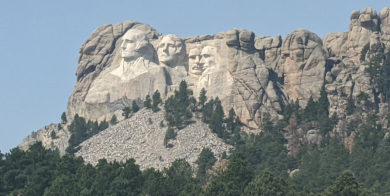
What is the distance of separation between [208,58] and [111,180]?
3607 cm

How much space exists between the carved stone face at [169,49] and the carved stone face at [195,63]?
1.34 m

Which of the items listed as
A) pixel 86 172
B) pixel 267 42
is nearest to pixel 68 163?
pixel 86 172

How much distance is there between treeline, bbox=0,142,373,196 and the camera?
104 metres

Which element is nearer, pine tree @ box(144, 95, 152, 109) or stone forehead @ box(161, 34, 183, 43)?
pine tree @ box(144, 95, 152, 109)

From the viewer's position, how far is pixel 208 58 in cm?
14612

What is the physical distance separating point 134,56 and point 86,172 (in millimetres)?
33477

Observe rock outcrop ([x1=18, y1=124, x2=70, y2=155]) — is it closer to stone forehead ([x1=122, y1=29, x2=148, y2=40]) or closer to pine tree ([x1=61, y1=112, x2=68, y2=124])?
pine tree ([x1=61, y1=112, x2=68, y2=124])

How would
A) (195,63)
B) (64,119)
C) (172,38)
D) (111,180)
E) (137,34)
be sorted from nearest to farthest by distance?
(111,180) < (195,63) < (137,34) < (172,38) < (64,119)

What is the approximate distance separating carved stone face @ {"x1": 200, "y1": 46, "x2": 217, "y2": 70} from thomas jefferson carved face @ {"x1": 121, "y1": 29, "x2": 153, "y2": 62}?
5.23m

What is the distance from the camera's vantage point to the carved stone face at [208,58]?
478 ft

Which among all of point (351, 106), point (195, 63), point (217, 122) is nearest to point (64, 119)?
point (195, 63)

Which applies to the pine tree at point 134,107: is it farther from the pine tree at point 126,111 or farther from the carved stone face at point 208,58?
the carved stone face at point 208,58

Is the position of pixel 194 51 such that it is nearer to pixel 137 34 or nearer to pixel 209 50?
pixel 209 50

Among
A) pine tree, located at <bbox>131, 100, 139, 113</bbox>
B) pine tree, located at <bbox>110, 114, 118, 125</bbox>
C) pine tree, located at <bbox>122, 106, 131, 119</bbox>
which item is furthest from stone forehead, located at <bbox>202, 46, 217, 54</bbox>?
pine tree, located at <bbox>110, 114, 118, 125</bbox>
